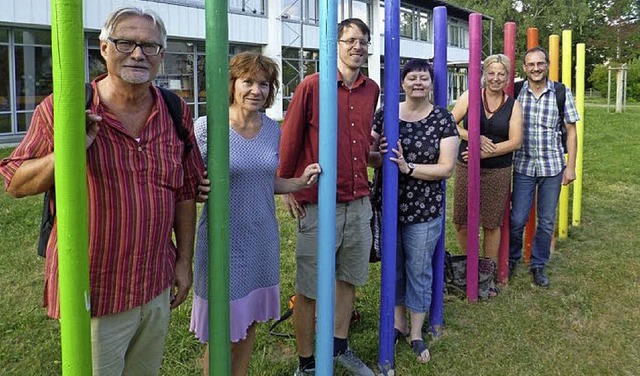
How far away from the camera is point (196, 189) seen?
204 centimetres

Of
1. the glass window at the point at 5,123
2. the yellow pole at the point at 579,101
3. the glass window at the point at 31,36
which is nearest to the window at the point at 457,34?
the glass window at the point at 31,36

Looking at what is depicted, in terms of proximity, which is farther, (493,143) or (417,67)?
(493,143)

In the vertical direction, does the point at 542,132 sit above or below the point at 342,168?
above

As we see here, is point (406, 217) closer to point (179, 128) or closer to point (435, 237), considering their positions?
point (435, 237)

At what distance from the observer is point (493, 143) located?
4332 mm

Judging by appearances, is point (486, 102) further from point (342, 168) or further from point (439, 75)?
point (342, 168)

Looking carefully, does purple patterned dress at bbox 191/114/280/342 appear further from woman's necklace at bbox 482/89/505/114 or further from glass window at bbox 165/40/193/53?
glass window at bbox 165/40/193/53

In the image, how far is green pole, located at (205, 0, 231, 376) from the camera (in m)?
1.74

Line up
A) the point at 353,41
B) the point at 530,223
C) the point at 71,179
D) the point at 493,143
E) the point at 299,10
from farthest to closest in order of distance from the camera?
the point at 299,10 → the point at 530,223 → the point at 493,143 → the point at 353,41 → the point at 71,179

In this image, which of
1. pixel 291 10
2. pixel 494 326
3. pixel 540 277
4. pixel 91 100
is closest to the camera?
pixel 91 100

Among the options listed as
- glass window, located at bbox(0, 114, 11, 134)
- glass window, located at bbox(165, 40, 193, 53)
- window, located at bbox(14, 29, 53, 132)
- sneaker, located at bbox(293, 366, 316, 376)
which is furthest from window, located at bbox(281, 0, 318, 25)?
sneaker, located at bbox(293, 366, 316, 376)

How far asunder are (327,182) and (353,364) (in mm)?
1369

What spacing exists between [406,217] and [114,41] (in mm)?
2041

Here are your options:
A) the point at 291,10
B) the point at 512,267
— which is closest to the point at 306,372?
the point at 512,267
